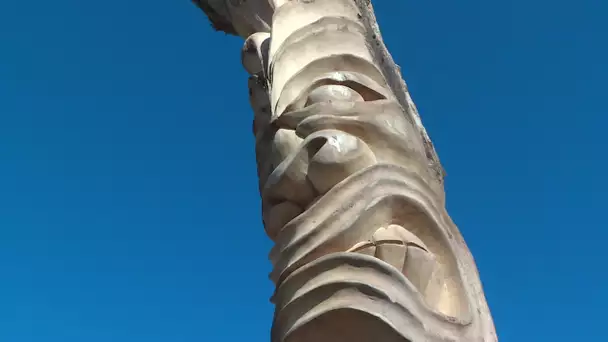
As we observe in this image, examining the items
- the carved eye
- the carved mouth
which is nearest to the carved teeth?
the carved mouth

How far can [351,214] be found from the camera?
55.0 inches

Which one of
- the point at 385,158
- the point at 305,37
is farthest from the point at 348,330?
the point at 305,37

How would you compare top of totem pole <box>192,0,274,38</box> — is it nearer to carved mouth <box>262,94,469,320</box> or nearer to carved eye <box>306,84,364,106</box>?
carved eye <box>306,84,364,106</box>

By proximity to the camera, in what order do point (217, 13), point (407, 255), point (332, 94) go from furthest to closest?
point (217, 13) < point (332, 94) < point (407, 255)

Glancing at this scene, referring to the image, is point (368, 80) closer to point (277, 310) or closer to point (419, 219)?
point (419, 219)

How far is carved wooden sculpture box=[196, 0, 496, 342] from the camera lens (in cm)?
126

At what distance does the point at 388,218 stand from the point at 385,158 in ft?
0.61

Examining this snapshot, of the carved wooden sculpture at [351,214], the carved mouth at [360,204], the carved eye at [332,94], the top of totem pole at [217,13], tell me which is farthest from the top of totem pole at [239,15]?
the carved mouth at [360,204]

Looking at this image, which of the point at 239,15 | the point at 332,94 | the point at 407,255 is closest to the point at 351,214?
the point at 407,255

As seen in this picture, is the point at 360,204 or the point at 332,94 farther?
the point at 332,94

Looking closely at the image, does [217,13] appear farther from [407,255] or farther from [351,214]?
[407,255]

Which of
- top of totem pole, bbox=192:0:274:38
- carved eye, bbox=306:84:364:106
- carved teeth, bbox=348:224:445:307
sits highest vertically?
top of totem pole, bbox=192:0:274:38

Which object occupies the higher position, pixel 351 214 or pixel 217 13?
pixel 217 13

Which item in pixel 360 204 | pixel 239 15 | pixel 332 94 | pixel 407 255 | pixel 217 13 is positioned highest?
pixel 217 13
